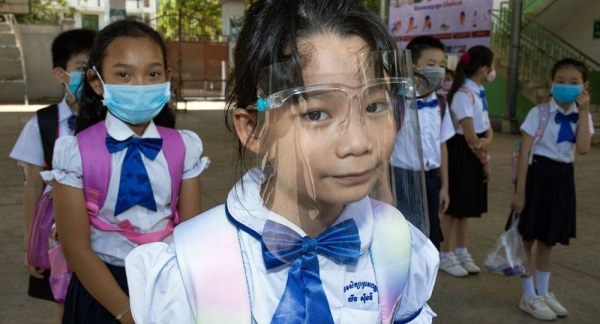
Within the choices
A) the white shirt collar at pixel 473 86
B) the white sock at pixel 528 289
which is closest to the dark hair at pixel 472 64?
the white shirt collar at pixel 473 86

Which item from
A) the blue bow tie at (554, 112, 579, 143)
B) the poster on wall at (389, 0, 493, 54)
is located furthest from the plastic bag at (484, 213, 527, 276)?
the poster on wall at (389, 0, 493, 54)

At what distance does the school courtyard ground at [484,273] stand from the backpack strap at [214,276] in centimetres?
58

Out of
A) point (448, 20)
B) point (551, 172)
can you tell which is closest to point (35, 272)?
point (551, 172)

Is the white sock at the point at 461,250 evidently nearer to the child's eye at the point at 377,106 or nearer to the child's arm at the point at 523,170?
the child's arm at the point at 523,170

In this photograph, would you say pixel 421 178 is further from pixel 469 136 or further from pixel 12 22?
pixel 12 22

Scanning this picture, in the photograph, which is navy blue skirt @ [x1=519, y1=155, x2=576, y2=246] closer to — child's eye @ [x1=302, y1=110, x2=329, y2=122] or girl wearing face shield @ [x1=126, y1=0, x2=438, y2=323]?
girl wearing face shield @ [x1=126, y1=0, x2=438, y2=323]

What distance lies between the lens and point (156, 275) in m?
1.21

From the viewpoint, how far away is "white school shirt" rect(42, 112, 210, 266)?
1990mm

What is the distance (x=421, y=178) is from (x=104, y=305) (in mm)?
1145

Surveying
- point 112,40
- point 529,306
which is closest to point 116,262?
point 112,40

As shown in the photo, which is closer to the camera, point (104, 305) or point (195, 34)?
point (104, 305)

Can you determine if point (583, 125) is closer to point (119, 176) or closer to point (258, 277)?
point (119, 176)

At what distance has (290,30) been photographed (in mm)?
1163

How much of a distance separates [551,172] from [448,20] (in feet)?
29.1
